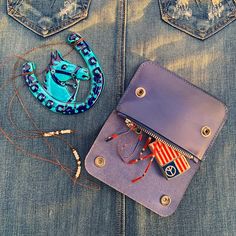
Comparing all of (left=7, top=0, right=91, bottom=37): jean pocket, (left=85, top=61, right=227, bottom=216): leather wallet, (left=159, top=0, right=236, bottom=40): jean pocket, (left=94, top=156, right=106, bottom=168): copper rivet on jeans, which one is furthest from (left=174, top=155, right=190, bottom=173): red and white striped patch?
(left=7, top=0, right=91, bottom=37): jean pocket

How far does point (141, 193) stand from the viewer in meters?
1.00

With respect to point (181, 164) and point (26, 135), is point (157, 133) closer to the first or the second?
point (181, 164)

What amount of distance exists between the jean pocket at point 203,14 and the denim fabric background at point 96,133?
0.02 m

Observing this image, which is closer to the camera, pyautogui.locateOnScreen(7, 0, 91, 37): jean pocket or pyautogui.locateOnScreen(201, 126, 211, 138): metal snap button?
pyautogui.locateOnScreen(201, 126, 211, 138): metal snap button

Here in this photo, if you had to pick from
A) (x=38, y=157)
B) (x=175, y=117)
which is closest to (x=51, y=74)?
(x=38, y=157)

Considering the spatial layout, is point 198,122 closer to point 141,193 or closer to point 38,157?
point 141,193

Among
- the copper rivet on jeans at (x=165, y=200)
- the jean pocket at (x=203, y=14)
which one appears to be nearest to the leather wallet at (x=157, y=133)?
the copper rivet on jeans at (x=165, y=200)

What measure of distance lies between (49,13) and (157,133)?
0.46 metres

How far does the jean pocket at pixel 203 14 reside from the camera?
1089 millimetres

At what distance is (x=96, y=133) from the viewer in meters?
1.07

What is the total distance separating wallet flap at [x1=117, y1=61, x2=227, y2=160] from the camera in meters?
0.98

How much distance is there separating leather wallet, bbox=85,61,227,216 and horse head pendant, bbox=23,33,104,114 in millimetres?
95

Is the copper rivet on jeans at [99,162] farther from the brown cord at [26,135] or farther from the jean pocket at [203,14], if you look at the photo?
the jean pocket at [203,14]

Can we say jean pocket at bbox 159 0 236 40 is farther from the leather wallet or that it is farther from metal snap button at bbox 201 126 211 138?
metal snap button at bbox 201 126 211 138
